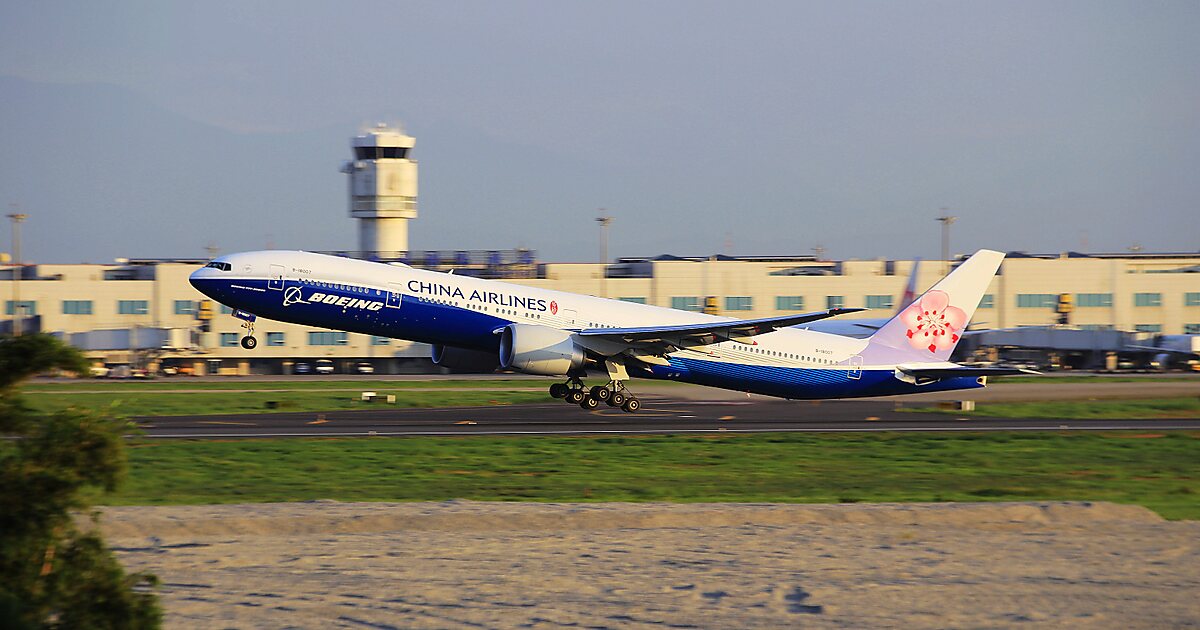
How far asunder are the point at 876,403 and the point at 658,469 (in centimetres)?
2433

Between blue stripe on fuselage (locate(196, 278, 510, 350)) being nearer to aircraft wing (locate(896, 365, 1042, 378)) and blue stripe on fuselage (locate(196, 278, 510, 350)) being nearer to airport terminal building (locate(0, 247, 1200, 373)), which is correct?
aircraft wing (locate(896, 365, 1042, 378))

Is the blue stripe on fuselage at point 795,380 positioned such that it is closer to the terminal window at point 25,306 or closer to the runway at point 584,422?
the runway at point 584,422

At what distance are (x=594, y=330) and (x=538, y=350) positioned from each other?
3335 mm

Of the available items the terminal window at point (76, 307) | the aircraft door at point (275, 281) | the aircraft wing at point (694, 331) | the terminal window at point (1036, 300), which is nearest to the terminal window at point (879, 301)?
the terminal window at point (1036, 300)

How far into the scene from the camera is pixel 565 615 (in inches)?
547

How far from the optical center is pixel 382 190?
363 feet

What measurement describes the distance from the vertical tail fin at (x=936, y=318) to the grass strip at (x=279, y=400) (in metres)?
15.9

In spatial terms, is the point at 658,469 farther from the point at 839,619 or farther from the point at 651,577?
the point at 839,619

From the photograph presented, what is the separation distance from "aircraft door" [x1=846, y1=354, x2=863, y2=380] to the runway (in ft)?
4.80

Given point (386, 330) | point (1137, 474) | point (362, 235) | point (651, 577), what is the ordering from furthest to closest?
point (362, 235)
point (386, 330)
point (1137, 474)
point (651, 577)

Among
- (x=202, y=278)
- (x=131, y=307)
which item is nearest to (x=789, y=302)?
(x=131, y=307)

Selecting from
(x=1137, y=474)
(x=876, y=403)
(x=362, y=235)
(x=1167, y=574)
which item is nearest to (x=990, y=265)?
(x=876, y=403)

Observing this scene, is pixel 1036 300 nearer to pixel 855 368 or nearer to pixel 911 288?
pixel 911 288

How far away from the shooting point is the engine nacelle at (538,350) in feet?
127
